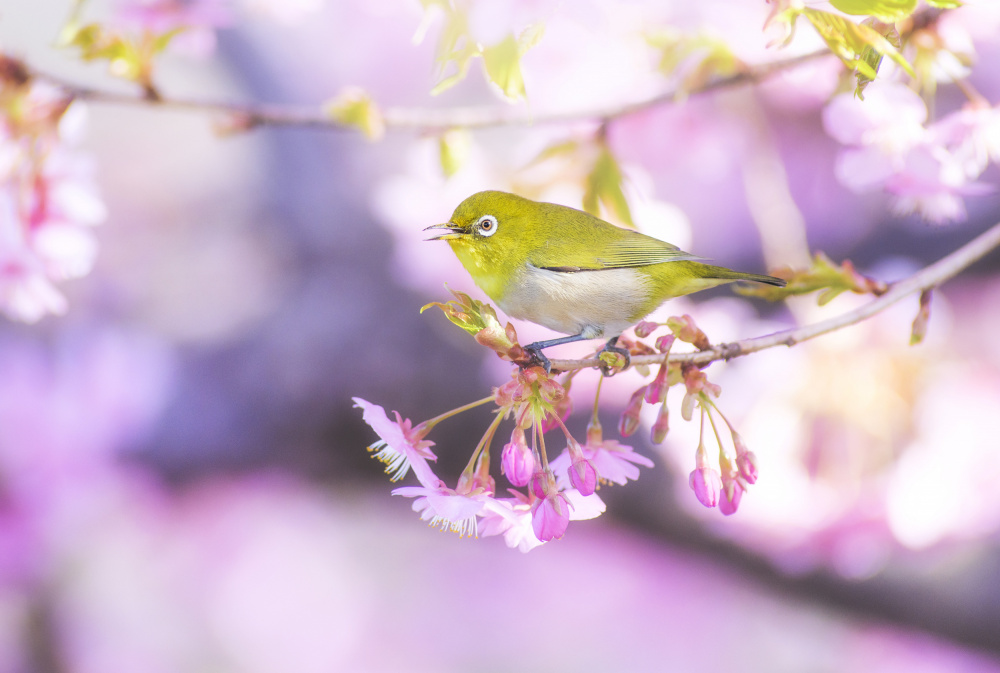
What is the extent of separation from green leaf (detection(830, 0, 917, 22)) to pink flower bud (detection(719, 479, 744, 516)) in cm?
32

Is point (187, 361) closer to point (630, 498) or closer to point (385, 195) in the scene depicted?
point (385, 195)

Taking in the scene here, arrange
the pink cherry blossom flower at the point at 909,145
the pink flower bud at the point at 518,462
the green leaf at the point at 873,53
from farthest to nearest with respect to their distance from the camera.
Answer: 1. the pink cherry blossom flower at the point at 909,145
2. the pink flower bud at the point at 518,462
3. the green leaf at the point at 873,53

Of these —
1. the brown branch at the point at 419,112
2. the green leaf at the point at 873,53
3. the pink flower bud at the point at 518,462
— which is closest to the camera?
the green leaf at the point at 873,53

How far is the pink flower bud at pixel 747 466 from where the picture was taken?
0.52 m

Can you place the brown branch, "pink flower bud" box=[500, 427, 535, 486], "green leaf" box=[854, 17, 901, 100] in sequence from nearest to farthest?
"green leaf" box=[854, 17, 901, 100] → "pink flower bud" box=[500, 427, 535, 486] → the brown branch

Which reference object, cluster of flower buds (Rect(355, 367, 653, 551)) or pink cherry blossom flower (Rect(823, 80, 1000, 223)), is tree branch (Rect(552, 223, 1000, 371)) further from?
pink cherry blossom flower (Rect(823, 80, 1000, 223))

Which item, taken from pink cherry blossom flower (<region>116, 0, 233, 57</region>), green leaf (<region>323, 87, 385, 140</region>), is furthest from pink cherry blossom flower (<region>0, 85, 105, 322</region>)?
green leaf (<region>323, 87, 385, 140</region>)

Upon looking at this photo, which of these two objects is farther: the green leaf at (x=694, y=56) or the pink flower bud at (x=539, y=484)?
the green leaf at (x=694, y=56)

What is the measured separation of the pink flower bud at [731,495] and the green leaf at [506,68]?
0.32m

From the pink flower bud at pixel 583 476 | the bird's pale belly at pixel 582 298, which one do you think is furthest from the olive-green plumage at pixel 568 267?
the pink flower bud at pixel 583 476

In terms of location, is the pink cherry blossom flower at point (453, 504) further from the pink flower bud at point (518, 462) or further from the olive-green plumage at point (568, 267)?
the olive-green plumage at point (568, 267)

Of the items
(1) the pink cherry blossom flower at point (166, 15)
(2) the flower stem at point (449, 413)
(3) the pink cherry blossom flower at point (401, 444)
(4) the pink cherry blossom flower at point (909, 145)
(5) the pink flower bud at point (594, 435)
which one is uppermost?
(4) the pink cherry blossom flower at point (909, 145)

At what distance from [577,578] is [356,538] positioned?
2.59 feet

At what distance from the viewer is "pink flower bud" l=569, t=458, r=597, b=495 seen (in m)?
0.48
